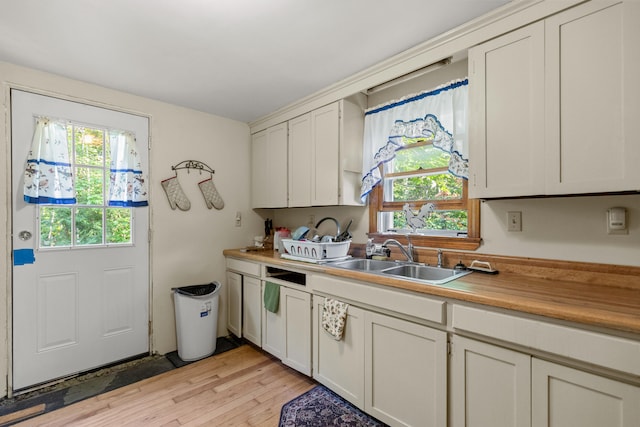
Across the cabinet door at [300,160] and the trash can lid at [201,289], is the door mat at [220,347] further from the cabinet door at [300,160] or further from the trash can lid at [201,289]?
the cabinet door at [300,160]

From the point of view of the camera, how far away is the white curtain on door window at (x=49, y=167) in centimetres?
210

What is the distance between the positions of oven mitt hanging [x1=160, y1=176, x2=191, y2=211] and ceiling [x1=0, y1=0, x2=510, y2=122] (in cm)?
80

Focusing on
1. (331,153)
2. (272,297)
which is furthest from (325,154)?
(272,297)

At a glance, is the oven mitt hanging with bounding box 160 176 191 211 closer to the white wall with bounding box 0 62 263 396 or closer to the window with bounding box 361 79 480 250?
the white wall with bounding box 0 62 263 396

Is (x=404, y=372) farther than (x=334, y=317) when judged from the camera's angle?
No

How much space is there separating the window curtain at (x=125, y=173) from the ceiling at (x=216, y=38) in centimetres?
43

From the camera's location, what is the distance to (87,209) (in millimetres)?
2357

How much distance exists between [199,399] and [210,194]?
1.79 metres

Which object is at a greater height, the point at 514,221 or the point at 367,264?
the point at 514,221

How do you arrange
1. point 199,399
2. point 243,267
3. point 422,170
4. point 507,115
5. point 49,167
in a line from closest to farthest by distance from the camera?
1. point 507,115
2. point 199,399
3. point 49,167
4. point 422,170
5. point 243,267

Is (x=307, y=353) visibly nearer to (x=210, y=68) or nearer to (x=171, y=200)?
(x=171, y=200)

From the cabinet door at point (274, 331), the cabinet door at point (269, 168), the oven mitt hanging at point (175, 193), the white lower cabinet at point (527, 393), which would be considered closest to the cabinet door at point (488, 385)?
the white lower cabinet at point (527, 393)

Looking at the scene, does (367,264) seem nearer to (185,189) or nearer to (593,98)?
(593,98)

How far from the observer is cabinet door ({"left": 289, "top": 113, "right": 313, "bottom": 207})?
2676 mm
